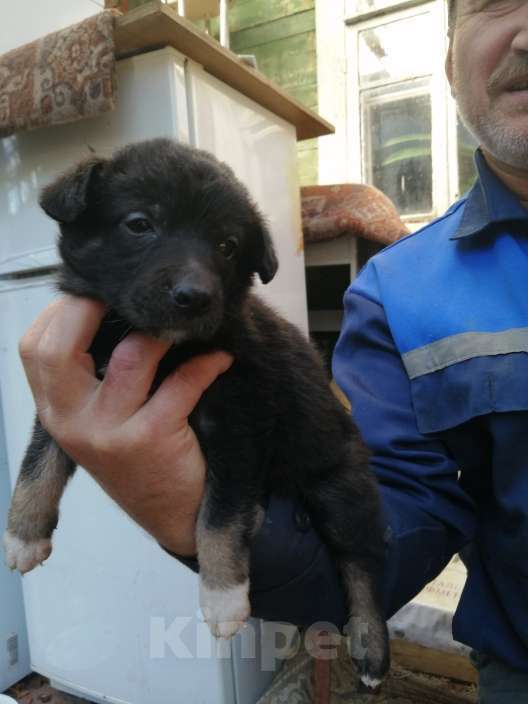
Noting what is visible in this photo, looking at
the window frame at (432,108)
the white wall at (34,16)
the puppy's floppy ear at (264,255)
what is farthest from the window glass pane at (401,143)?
the puppy's floppy ear at (264,255)

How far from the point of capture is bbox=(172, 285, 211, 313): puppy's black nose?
3.82 feet

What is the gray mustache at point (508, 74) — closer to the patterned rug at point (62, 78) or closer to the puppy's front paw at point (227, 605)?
the patterned rug at point (62, 78)

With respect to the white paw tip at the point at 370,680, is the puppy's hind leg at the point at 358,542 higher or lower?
higher

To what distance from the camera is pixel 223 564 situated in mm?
1312

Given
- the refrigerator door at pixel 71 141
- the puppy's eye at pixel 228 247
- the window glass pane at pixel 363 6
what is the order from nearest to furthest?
the puppy's eye at pixel 228 247 → the refrigerator door at pixel 71 141 → the window glass pane at pixel 363 6

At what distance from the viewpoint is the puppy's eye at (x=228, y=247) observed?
4.52 feet

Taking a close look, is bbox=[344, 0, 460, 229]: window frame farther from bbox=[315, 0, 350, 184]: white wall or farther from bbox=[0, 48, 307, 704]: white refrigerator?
bbox=[0, 48, 307, 704]: white refrigerator

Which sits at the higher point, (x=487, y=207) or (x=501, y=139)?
(x=501, y=139)

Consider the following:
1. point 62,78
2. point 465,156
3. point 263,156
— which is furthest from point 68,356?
point 465,156

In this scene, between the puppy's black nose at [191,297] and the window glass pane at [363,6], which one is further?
the window glass pane at [363,6]

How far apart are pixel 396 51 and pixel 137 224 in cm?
380

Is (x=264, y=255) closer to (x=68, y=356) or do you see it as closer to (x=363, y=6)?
(x=68, y=356)

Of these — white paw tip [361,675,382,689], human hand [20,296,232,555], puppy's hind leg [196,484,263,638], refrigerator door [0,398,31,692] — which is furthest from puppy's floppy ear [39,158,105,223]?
refrigerator door [0,398,31,692]

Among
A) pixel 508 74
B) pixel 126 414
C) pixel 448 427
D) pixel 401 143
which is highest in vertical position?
pixel 401 143
